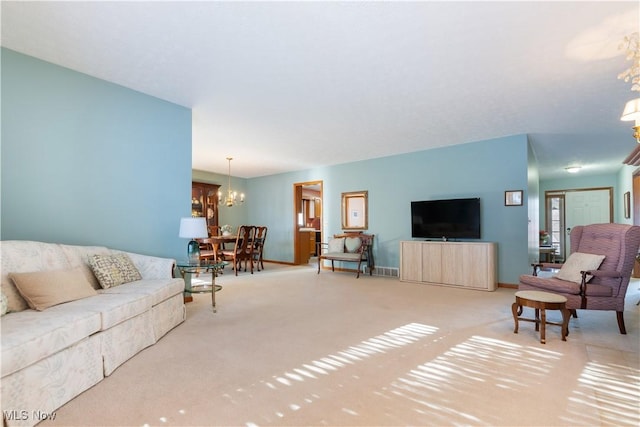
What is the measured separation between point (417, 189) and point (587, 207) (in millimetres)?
6285

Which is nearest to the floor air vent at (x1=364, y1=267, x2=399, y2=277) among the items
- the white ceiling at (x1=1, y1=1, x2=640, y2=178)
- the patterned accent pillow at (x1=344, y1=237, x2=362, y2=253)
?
the patterned accent pillow at (x1=344, y1=237, x2=362, y2=253)

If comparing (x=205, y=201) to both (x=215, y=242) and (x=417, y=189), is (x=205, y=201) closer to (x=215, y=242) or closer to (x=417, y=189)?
(x=215, y=242)

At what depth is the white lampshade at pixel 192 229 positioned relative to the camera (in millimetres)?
3771

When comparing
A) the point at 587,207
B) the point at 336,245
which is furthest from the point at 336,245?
the point at 587,207

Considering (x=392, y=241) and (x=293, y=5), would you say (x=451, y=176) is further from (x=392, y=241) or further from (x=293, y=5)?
(x=293, y=5)

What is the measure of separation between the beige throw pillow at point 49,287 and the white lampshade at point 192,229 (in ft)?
4.25

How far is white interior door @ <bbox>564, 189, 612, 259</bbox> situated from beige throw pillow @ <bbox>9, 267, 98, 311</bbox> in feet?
34.6

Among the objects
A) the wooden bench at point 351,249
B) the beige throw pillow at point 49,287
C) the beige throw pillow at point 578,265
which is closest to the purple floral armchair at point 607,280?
the beige throw pillow at point 578,265

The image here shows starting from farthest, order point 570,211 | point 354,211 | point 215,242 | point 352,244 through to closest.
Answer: point 570,211, point 354,211, point 352,244, point 215,242

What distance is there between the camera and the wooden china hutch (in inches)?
321

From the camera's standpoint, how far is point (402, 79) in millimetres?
3244

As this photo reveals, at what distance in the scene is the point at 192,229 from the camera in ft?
12.4

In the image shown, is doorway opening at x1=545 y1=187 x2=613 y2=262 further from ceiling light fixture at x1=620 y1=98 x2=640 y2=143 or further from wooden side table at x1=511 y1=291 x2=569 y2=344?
ceiling light fixture at x1=620 y1=98 x2=640 y2=143

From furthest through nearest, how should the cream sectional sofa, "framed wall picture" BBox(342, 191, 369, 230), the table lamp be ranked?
"framed wall picture" BBox(342, 191, 369, 230)
the table lamp
the cream sectional sofa
